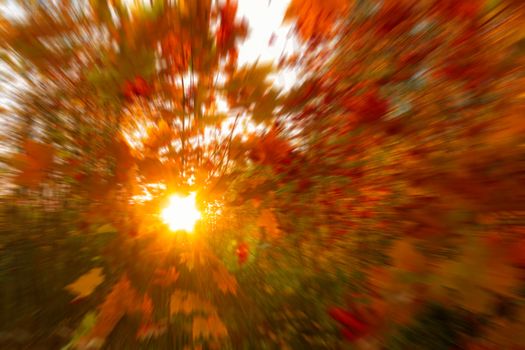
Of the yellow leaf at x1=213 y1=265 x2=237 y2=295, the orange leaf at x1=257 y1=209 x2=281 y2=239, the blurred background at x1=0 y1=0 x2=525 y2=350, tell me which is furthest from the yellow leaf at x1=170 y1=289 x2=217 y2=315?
the orange leaf at x1=257 y1=209 x2=281 y2=239

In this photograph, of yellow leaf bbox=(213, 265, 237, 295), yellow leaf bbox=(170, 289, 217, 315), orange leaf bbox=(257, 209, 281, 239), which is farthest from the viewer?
orange leaf bbox=(257, 209, 281, 239)

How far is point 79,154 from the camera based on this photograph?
1.51 metres

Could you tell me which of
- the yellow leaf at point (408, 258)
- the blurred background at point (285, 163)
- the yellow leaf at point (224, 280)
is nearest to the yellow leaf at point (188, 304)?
the blurred background at point (285, 163)

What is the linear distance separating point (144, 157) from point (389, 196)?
52.9 inches

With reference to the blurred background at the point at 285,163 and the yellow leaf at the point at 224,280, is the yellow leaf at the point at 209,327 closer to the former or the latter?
the blurred background at the point at 285,163

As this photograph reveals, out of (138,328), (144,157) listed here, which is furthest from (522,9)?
(138,328)

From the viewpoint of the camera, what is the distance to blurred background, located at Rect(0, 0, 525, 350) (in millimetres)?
576

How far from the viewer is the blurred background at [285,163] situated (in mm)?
576

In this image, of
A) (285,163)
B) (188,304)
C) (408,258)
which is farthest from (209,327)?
(408,258)

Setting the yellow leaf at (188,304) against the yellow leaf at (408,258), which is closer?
the yellow leaf at (408,258)

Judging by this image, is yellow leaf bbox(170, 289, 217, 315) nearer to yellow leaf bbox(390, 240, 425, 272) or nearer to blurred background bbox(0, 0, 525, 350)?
blurred background bbox(0, 0, 525, 350)

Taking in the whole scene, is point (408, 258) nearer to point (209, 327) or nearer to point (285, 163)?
point (285, 163)

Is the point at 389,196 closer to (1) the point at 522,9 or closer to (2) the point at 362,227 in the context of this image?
(2) the point at 362,227

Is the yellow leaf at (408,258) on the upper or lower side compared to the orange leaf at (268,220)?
lower
